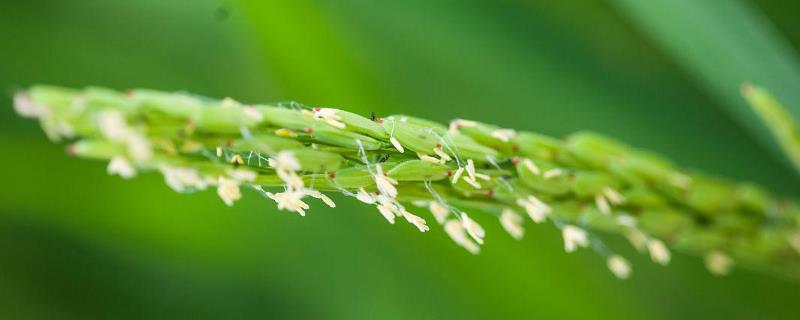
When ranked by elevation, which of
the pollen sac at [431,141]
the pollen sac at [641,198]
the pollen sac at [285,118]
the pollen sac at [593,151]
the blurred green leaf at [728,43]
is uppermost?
the blurred green leaf at [728,43]

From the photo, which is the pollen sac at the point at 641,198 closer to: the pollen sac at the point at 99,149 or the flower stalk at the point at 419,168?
the flower stalk at the point at 419,168

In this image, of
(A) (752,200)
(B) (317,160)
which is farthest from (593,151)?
(B) (317,160)

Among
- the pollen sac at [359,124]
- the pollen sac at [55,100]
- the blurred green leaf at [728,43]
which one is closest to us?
the pollen sac at [55,100]

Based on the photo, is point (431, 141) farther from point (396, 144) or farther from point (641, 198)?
point (641, 198)

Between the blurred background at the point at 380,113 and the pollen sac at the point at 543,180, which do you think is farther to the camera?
the blurred background at the point at 380,113

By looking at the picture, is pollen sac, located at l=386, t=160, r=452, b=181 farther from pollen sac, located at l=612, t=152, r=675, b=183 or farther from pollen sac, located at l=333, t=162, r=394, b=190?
pollen sac, located at l=612, t=152, r=675, b=183

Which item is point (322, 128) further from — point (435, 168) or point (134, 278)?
point (134, 278)

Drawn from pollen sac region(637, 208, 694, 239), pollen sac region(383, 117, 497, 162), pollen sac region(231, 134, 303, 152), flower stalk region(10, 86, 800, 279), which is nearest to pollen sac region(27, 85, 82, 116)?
flower stalk region(10, 86, 800, 279)

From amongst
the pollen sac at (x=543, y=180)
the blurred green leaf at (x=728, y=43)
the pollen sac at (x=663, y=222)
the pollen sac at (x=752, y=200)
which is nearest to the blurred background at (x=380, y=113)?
the blurred green leaf at (x=728, y=43)
